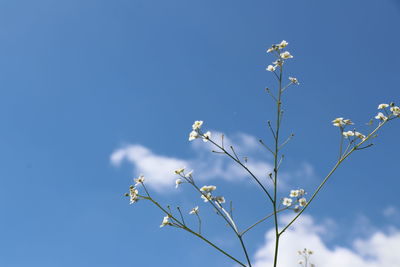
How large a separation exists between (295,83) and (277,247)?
172cm

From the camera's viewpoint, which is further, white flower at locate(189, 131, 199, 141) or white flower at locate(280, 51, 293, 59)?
white flower at locate(280, 51, 293, 59)

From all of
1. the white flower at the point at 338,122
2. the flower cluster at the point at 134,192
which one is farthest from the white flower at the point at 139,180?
the white flower at the point at 338,122

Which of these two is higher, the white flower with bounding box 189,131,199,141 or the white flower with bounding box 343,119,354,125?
the white flower with bounding box 343,119,354,125

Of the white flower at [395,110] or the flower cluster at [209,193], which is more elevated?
the white flower at [395,110]

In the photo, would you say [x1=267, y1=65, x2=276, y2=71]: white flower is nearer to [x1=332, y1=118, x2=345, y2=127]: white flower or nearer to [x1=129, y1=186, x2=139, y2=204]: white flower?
[x1=332, y1=118, x2=345, y2=127]: white flower

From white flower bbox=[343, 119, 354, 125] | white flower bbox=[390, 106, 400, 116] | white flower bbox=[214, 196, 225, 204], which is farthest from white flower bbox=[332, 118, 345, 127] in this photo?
white flower bbox=[214, 196, 225, 204]

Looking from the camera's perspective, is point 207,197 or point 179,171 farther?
point 179,171

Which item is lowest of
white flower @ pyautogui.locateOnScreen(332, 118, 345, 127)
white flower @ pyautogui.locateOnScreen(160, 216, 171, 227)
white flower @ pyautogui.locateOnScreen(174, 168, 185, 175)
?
white flower @ pyautogui.locateOnScreen(160, 216, 171, 227)

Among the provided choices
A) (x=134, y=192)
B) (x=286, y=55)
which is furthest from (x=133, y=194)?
(x=286, y=55)

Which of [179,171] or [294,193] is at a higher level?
[294,193]

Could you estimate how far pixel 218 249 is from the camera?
3.33m

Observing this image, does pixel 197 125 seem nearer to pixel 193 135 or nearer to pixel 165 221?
pixel 193 135

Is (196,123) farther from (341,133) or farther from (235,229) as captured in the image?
(341,133)

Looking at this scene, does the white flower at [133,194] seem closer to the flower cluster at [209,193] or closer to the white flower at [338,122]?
the flower cluster at [209,193]
